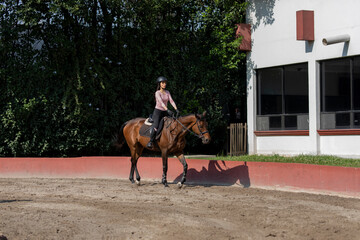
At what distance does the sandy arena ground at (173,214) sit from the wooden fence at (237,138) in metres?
8.96

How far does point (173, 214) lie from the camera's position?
438 inches

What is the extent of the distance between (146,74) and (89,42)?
2974 mm

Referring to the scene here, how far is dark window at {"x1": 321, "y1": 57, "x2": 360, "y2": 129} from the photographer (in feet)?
68.6

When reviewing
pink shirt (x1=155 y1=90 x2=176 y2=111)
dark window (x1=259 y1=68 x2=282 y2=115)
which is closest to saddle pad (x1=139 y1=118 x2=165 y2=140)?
pink shirt (x1=155 y1=90 x2=176 y2=111)

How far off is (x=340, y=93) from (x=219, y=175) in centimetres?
701

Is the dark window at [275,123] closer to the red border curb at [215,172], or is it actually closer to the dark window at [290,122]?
the dark window at [290,122]

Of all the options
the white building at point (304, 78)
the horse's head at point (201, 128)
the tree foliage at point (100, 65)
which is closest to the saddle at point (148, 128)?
the horse's head at point (201, 128)

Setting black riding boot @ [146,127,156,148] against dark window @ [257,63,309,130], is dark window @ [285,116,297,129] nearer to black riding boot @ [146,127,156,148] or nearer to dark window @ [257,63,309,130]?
dark window @ [257,63,309,130]

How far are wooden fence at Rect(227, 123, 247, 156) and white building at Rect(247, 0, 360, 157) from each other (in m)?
0.28

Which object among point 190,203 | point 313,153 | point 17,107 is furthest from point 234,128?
point 190,203

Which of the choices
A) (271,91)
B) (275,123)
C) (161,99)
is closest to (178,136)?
(161,99)

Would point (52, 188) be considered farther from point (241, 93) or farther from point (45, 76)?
point (241, 93)

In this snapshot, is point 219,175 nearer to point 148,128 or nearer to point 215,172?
point 215,172

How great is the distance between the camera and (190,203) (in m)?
12.9
